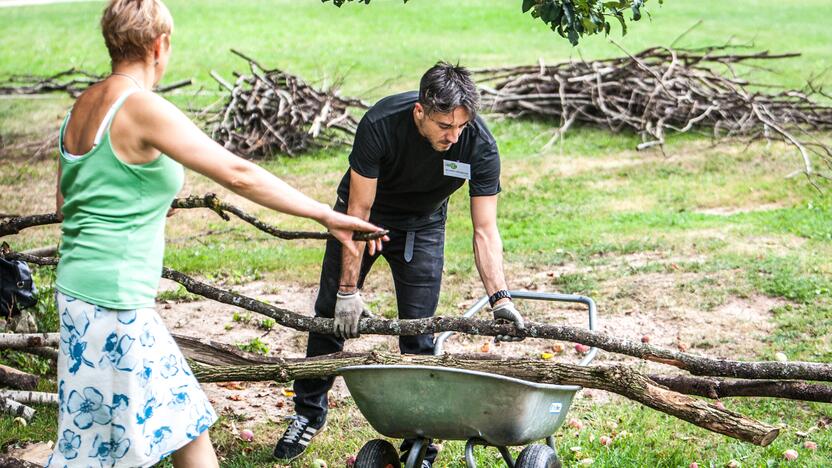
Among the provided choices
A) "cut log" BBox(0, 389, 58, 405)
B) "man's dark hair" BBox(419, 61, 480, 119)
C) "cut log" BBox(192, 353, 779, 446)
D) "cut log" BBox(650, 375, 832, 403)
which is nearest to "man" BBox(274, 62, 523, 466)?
"man's dark hair" BBox(419, 61, 480, 119)

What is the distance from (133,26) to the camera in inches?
96.7

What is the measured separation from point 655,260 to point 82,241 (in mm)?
5092

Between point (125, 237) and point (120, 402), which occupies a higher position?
point (125, 237)

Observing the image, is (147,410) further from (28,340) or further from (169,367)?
(28,340)

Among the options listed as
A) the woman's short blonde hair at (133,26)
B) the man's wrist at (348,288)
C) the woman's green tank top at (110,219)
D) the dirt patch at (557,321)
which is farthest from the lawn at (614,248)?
the woman's short blonde hair at (133,26)

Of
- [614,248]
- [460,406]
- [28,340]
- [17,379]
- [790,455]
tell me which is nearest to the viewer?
[460,406]

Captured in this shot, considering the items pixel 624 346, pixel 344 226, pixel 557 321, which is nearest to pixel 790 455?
pixel 624 346

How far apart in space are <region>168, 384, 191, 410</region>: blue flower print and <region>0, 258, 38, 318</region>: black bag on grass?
1943 millimetres

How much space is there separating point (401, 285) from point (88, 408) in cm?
170

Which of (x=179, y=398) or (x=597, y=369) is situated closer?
(x=179, y=398)

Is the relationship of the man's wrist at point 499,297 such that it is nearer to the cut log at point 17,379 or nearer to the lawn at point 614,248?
the lawn at point 614,248

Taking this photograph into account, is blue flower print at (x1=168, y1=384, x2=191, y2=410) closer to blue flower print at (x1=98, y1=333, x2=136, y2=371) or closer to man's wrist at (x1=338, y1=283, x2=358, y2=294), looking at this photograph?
blue flower print at (x1=98, y1=333, x2=136, y2=371)

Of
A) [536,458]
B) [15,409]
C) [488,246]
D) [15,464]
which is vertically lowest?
[15,409]

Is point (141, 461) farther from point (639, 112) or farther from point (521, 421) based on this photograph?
point (639, 112)
